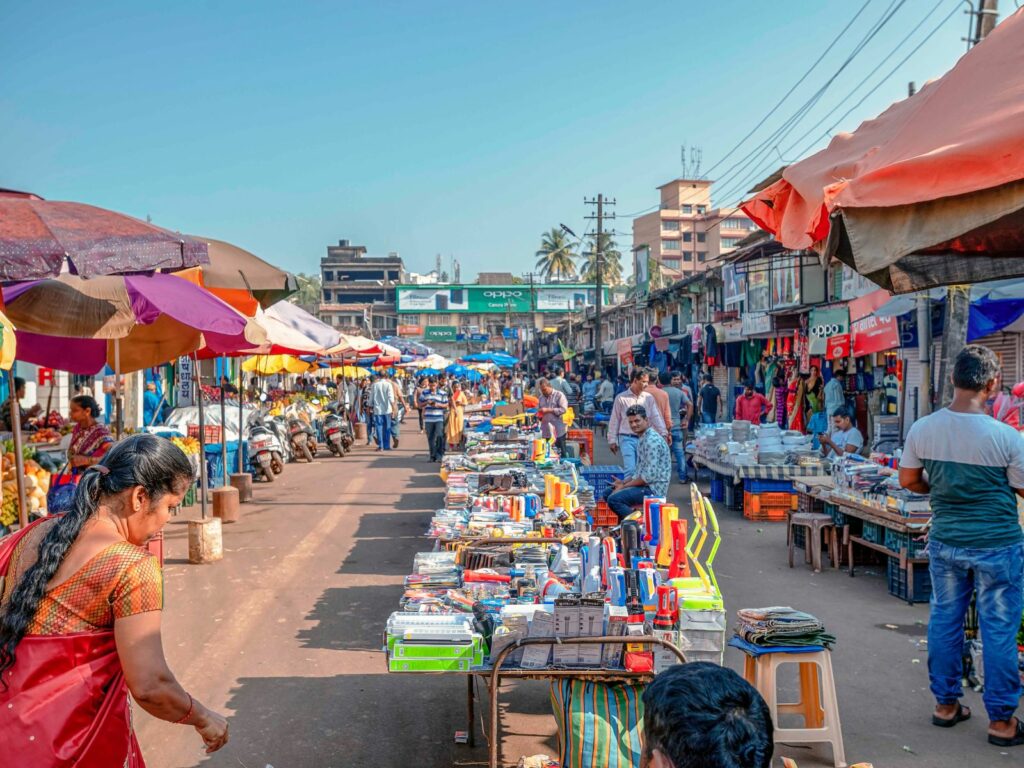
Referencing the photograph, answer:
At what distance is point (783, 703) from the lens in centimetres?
588

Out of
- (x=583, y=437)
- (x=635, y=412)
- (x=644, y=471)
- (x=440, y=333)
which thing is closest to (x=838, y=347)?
(x=583, y=437)

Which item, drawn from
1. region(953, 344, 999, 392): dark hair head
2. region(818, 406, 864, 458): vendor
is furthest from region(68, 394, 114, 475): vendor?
region(818, 406, 864, 458): vendor

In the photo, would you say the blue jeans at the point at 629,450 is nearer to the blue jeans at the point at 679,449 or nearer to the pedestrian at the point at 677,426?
the pedestrian at the point at 677,426

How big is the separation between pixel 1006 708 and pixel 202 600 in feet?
23.0

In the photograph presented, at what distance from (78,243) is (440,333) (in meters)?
76.9

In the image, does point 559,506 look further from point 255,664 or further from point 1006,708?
point 1006,708

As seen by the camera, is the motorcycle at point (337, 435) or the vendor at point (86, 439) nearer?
the vendor at point (86, 439)

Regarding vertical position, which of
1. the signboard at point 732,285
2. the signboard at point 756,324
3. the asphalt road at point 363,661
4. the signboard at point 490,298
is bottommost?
the asphalt road at point 363,661

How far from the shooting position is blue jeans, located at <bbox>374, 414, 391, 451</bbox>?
23.8 meters

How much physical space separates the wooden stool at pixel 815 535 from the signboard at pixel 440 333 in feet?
236

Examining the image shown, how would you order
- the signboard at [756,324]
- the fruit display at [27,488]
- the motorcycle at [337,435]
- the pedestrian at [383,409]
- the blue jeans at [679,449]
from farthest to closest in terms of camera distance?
the pedestrian at [383,409] → the motorcycle at [337,435] → the signboard at [756,324] → the blue jeans at [679,449] → the fruit display at [27,488]

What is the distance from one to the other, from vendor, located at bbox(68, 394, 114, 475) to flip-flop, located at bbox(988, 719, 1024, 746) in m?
8.08

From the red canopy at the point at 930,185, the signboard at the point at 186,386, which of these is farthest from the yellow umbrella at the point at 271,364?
the red canopy at the point at 930,185

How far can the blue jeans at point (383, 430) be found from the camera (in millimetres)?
23766
